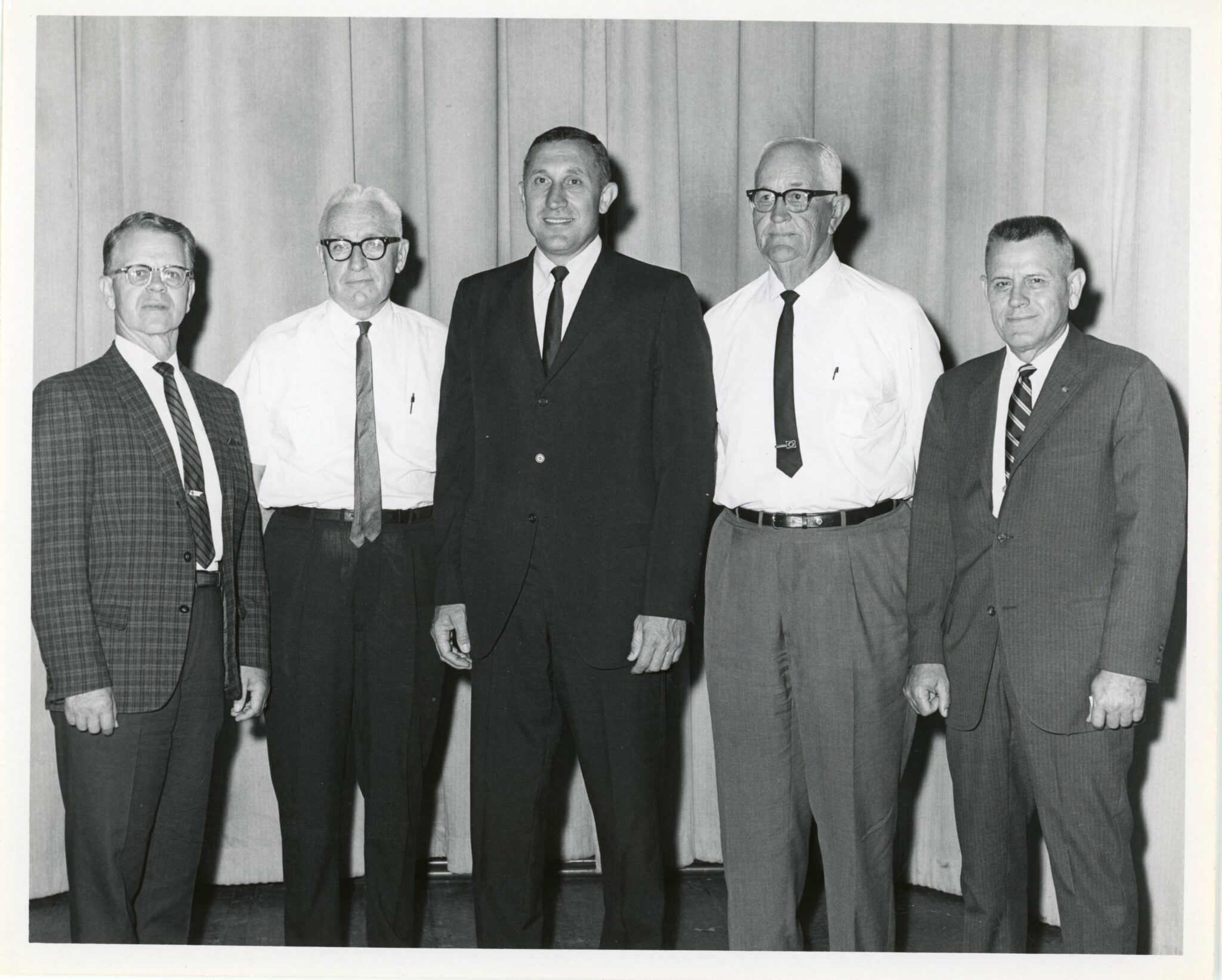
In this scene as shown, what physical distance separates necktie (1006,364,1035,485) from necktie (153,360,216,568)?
6.05 feet

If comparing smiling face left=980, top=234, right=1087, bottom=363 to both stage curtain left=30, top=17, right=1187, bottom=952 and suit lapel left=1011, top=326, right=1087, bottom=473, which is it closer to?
suit lapel left=1011, top=326, right=1087, bottom=473

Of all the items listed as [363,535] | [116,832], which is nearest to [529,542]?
[363,535]

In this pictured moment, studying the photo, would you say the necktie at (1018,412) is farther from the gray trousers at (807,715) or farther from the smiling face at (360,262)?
the smiling face at (360,262)

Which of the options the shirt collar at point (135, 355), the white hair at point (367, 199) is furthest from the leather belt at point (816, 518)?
the shirt collar at point (135, 355)

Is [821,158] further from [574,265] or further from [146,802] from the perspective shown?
[146,802]

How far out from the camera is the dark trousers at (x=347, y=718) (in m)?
2.78

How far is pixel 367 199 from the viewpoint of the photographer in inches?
116

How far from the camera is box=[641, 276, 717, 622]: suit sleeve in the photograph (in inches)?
103

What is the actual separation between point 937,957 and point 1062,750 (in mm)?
626

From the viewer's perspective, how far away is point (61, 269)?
298 centimetres

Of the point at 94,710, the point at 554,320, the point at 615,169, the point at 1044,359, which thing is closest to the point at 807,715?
the point at 1044,359

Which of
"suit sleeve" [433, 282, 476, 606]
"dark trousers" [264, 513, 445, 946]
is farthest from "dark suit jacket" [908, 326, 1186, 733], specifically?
"dark trousers" [264, 513, 445, 946]

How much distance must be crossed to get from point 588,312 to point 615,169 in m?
0.91

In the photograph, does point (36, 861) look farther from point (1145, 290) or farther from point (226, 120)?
point (1145, 290)
